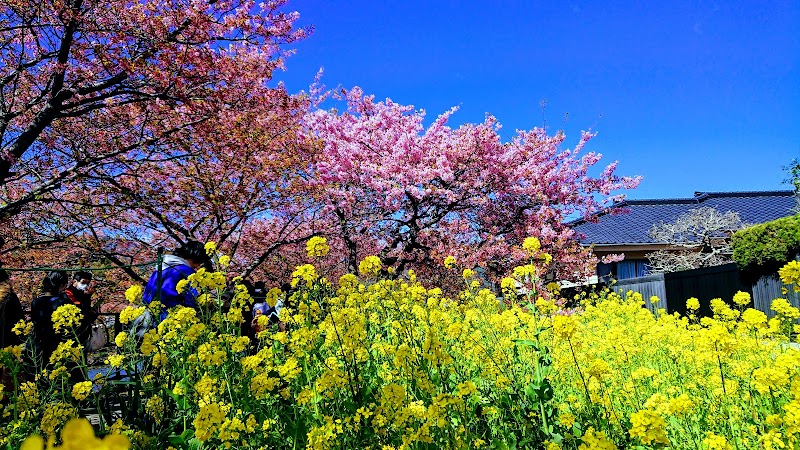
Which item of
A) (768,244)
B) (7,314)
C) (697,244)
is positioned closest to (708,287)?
(768,244)

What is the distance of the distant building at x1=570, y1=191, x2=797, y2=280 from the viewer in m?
21.6

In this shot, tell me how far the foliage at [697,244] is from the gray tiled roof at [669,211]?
3824 millimetres

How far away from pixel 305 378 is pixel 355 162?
8.14 metres

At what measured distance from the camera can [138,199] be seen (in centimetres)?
737

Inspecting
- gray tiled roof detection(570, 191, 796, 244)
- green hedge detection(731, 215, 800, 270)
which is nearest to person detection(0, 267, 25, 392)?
green hedge detection(731, 215, 800, 270)

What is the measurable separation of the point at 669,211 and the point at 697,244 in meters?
9.46

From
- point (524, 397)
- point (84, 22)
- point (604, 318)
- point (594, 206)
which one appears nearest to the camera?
point (524, 397)

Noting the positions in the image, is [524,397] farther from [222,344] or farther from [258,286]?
[258,286]

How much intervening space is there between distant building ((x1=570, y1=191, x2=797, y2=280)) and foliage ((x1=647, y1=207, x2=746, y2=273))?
7.51ft

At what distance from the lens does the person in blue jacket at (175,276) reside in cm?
434

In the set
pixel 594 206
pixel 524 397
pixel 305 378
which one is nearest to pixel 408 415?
pixel 524 397

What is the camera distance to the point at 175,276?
4477 mm

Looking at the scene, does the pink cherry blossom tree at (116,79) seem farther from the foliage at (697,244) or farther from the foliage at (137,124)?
the foliage at (697,244)

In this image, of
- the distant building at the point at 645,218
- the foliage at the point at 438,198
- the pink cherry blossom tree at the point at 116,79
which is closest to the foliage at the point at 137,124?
the pink cherry blossom tree at the point at 116,79
